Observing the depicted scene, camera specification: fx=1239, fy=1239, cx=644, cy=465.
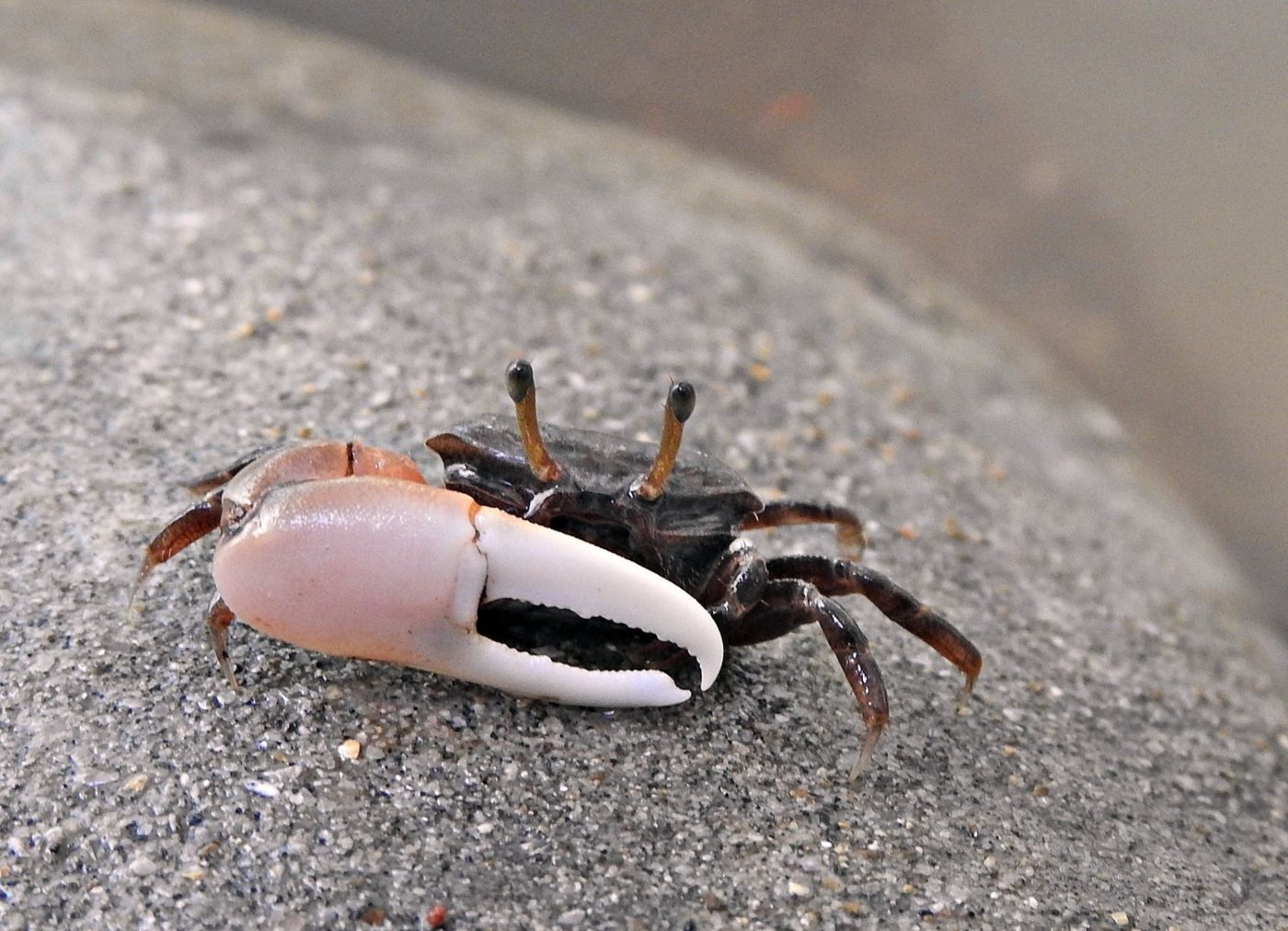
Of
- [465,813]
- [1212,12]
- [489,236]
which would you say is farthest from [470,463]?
[1212,12]

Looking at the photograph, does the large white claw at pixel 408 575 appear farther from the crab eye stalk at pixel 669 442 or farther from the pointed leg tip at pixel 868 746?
the pointed leg tip at pixel 868 746

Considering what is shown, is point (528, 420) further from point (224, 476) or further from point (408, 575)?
point (224, 476)

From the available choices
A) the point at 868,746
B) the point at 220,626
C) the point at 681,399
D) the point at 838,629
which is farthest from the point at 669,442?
the point at 220,626

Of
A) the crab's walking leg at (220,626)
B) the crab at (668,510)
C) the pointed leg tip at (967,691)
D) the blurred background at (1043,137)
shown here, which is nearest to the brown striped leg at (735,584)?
the crab at (668,510)

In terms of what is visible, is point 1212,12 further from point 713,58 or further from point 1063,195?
point 713,58

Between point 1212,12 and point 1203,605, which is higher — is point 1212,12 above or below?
above
